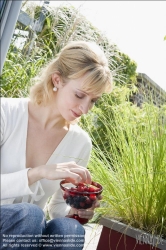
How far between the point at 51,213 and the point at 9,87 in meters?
0.62

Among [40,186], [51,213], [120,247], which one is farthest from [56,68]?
[120,247]

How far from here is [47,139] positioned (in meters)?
1.16

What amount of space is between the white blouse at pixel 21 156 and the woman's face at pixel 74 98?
→ 10 cm

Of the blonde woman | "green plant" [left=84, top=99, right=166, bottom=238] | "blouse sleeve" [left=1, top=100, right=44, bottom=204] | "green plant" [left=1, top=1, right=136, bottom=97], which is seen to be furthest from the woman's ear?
"green plant" [left=1, top=1, right=136, bottom=97]

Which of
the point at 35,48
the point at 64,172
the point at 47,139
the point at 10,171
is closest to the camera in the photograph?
the point at 64,172

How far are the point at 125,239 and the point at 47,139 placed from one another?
0.36 m

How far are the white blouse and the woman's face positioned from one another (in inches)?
3.8

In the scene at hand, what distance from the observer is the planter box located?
1.18 meters

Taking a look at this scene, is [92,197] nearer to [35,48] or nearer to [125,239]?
Answer: [125,239]

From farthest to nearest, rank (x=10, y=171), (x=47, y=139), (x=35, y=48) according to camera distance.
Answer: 1. (x=35, y=48)
2. (x=47, y=139)
3. (x=10, y=171)

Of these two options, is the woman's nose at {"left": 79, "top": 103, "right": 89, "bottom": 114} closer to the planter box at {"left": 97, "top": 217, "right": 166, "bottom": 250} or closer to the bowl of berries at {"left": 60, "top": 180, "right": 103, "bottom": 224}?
the bowl of berries at {"left": 60, "top": 180, "right": 103, "bottom": 224}

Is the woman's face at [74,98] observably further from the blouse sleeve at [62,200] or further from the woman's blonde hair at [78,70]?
the blouse sleeve at [62,200]

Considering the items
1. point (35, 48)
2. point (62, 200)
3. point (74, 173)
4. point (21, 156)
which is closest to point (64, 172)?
point (74, 173)

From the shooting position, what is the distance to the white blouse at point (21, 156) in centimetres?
100
